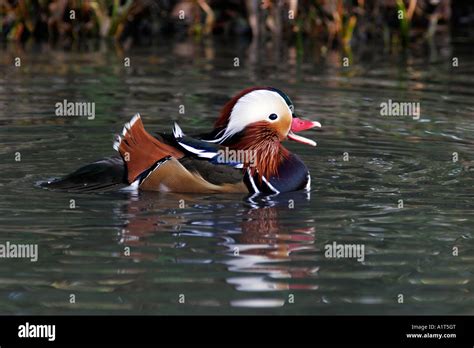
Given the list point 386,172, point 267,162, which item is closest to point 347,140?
point 386,172

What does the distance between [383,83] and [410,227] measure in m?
7.51

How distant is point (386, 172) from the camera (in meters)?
9.92

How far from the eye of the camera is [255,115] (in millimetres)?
8820

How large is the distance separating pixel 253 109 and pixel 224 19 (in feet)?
41.0

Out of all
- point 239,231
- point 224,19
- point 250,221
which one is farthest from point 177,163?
point 224,19

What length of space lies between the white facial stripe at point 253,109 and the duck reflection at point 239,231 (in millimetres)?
501

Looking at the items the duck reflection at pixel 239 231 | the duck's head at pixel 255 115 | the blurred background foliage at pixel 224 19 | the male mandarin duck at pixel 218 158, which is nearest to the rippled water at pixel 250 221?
the duck reflection at pixel 239 231

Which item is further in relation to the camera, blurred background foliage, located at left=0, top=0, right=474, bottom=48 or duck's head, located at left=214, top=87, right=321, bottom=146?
blurred background foliage, located at left=0, top=0, right=474, bottom=48

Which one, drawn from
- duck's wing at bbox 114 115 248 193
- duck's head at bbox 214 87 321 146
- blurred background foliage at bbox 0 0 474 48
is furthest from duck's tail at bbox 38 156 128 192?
blurred background foliage at bbox 0 0 474 48

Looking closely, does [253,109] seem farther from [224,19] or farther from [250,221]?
[224,19]

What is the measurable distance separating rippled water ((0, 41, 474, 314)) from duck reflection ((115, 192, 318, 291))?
1 cm

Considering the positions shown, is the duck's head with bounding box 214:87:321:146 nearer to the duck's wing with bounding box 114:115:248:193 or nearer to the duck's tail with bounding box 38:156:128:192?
the duck's wing with bounding box 114:115:248:193

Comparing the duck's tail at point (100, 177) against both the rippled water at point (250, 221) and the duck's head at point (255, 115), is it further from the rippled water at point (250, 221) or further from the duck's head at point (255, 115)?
the duck's head at point (255, 115)

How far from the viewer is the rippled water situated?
6.55 metres
